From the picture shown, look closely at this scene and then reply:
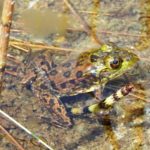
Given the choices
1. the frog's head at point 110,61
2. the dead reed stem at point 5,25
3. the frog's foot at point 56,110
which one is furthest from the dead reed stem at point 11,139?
the frog's head at point 110,61

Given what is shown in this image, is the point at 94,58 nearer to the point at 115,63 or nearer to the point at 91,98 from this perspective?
the point at 115,63

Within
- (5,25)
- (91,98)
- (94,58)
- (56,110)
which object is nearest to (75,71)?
(94,58)

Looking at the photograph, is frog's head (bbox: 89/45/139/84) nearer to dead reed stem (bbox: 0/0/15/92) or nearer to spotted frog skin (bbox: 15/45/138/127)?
spotted frog skin (bbox: 15/45/138/127)

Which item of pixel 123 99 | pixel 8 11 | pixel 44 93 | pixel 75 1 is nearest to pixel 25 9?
pixel 75 1

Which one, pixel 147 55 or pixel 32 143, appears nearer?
pixel 32 143

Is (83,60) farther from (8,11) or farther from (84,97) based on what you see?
(8,11)

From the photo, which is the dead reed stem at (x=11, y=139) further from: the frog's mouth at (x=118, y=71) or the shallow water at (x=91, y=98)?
the frog's mouth at (x=118, y=71)
